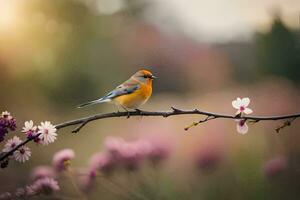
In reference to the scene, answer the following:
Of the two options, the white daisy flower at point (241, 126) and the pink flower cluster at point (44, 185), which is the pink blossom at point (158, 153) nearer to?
the pink flower cluster at point (44, 185)

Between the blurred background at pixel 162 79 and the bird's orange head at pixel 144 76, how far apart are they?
2.88 feet

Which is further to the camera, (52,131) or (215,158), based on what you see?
(215,158)

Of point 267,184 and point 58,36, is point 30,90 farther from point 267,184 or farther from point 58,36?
point 267,184

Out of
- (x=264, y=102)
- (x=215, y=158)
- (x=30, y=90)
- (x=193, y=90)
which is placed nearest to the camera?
(x=215, y=158)

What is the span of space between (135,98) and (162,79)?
4.20m

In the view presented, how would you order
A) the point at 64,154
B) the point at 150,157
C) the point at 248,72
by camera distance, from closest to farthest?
the point at 64,154 → the point at 150,157 → the point at 248,72

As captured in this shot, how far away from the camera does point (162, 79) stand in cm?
507

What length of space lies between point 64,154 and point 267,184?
840 mm

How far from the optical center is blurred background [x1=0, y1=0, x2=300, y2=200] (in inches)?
90.0

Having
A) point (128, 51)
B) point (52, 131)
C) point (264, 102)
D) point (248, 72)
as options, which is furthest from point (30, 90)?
point (52, 131)

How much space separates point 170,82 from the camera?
523 centimetres

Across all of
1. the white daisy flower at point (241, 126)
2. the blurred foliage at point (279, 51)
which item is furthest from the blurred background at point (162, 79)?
the white daisy flower at point (241, 126)

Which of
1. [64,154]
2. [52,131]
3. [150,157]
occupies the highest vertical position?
[150,157]

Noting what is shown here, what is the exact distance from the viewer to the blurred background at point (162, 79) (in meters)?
2.29
